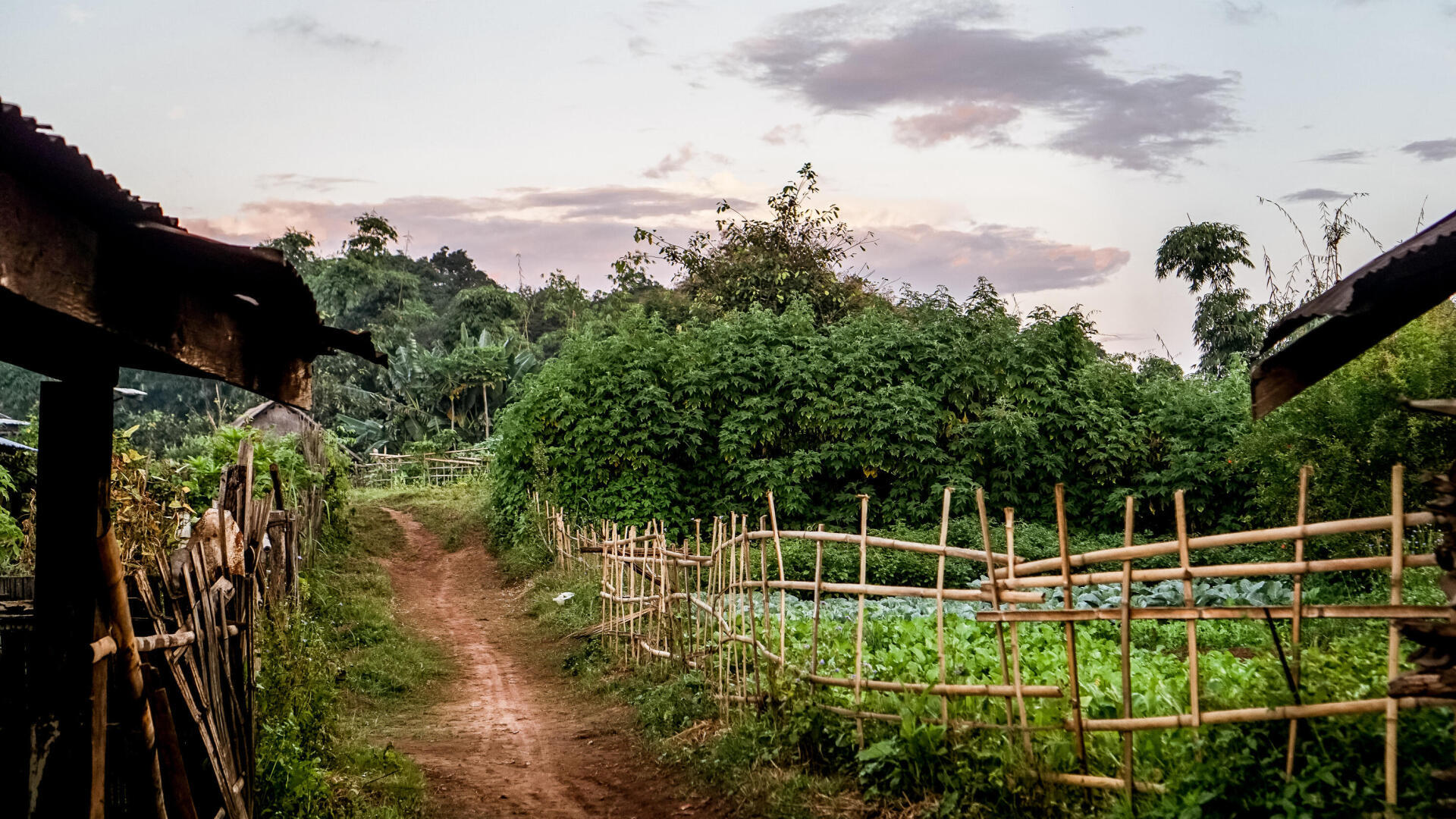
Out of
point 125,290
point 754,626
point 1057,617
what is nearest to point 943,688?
point 1057,617

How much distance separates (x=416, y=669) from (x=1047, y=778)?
8368mm

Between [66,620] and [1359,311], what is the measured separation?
434 cm

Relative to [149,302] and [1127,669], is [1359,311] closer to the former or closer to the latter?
[1127,669]

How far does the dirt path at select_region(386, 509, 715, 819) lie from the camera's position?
710cm

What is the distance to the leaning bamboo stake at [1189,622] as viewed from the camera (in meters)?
4.42

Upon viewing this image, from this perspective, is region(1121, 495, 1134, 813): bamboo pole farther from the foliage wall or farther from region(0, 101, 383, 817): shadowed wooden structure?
the foliage wall

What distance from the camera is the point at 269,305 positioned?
128 inches

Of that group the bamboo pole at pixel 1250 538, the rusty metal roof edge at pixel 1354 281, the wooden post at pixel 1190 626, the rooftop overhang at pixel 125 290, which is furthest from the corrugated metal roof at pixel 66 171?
the bamboo pole at pixel 1250 538

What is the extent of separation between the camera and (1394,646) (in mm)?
3885

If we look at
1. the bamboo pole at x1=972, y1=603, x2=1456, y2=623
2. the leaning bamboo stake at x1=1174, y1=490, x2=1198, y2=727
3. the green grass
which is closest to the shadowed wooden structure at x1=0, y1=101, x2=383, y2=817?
the green grass

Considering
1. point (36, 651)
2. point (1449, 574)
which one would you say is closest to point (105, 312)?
point (36, 651)

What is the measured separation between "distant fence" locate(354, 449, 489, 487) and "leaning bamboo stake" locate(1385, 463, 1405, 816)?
1119 inches

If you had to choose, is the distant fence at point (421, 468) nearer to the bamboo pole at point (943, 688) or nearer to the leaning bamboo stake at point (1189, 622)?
the bamboo pole at point (943, 688)

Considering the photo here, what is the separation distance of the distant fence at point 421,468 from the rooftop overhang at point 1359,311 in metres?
28.6
